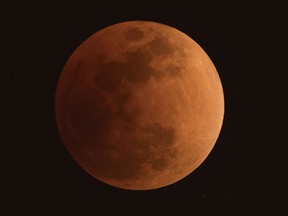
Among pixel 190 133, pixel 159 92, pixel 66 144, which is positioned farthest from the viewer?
pixel 66 144

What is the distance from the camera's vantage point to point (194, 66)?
4238 mm

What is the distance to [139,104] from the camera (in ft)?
12.7

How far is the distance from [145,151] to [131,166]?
0.30 meters

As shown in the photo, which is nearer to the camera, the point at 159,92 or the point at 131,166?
the point at 159,92

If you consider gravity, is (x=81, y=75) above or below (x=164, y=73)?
above

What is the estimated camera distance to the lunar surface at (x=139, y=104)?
3.91m

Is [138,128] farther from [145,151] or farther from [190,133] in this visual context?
[190,133]

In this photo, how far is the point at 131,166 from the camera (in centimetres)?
418

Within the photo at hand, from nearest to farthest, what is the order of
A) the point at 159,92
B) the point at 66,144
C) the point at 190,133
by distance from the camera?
the point at 159,92 → the point at 190,133 → the point at 66,144

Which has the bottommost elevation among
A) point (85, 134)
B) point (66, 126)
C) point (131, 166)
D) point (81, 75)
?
point (131, 166)

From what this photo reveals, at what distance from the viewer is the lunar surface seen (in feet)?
12.8

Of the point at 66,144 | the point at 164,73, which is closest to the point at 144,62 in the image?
the point at 164,73

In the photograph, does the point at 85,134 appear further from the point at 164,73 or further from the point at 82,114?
the point at 164,73

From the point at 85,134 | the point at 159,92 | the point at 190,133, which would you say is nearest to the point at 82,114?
the point at 85,134
